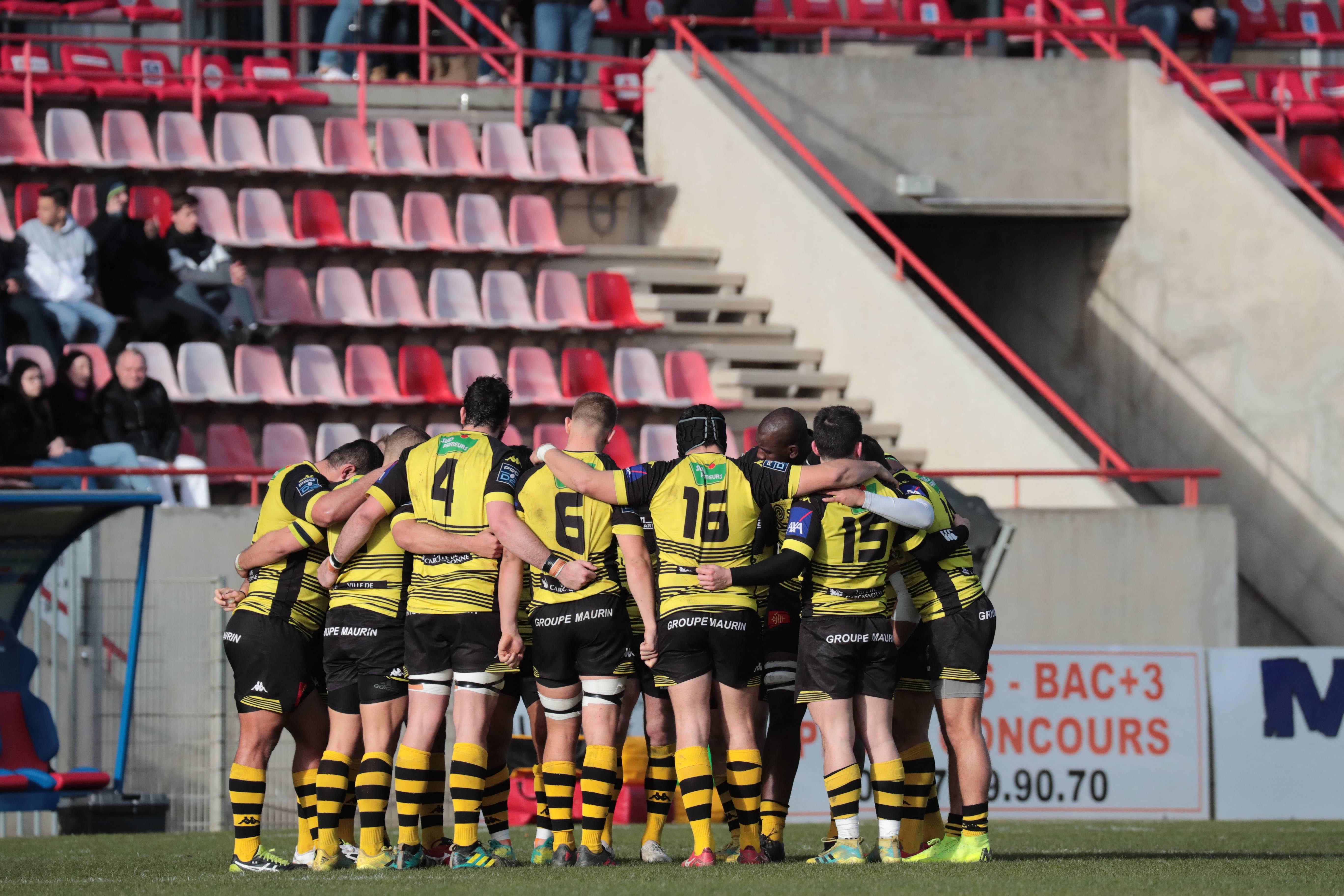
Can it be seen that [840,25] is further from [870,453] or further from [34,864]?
[34,864]

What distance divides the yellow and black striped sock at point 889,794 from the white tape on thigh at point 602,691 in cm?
111

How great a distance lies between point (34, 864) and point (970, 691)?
4.42m

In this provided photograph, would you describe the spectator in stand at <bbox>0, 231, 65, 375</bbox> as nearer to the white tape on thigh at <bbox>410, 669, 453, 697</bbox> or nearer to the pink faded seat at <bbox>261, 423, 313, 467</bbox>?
the pink faded seat at <bbox>261, 423, 313, 467</bbox>

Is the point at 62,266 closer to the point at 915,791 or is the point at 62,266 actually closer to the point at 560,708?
the point at 560,708

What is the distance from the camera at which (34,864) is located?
29.6ft

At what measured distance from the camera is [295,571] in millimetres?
8516

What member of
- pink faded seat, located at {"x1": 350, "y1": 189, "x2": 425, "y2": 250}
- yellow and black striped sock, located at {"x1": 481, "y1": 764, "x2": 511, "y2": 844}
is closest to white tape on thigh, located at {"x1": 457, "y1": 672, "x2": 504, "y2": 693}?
yellow and black striped sock, located at {"x1": 481, "y1": 764, "x2": 511, "y2": 844}

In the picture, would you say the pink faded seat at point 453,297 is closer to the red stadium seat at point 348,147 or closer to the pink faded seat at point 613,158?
the red stadium seat at point 348,147

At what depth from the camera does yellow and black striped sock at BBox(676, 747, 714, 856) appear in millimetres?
7980

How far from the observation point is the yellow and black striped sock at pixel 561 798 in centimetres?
808

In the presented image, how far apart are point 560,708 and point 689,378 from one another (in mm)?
9091

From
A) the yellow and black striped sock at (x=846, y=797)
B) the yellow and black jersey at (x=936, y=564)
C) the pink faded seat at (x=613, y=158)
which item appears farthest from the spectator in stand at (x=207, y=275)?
the yellow and black striped sock at (x=846, y=797)

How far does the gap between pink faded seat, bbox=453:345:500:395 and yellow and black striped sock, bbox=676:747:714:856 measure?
8776 millimetres

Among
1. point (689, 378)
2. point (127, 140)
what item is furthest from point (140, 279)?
point (689, 378)
